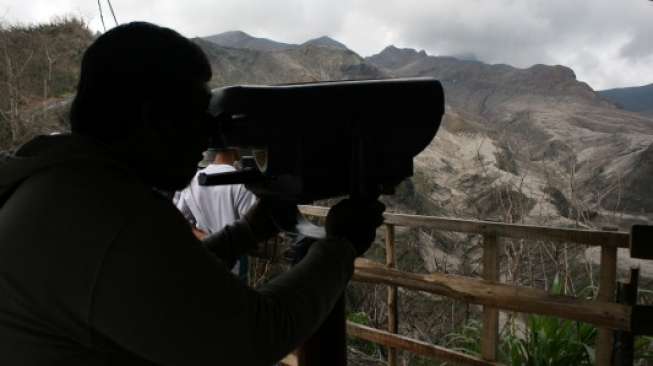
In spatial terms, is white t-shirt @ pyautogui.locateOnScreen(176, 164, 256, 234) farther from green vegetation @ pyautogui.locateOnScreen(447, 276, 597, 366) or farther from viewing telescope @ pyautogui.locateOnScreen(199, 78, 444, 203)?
green vegetation @ pyautogui.locateOnScreen(447, 276, 597, 366)

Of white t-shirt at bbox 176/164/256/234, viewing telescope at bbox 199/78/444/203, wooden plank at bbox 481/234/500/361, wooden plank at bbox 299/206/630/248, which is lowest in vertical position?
wooden plank at bbox 481/234/500/361

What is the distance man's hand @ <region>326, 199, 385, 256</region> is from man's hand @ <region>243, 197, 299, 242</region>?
0.55ft

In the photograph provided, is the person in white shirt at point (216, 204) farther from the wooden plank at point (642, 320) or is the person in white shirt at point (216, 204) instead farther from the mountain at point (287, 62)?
the mountain at point (287, 62)

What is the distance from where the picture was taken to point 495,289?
199 cm

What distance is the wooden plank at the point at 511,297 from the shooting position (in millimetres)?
1741

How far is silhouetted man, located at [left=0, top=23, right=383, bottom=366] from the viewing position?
0.51m

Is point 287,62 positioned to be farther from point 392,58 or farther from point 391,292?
point 391,292

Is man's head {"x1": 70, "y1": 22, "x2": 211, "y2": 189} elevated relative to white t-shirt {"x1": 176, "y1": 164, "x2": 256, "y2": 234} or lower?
elevated

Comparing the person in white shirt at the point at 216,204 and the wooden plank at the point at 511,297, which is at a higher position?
the person in white shirt at the point at 216,204

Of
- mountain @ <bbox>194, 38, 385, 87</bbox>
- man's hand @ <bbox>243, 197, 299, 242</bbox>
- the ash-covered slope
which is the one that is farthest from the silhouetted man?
mountain @ <bbox>194, 38, 385, 87</bbox>

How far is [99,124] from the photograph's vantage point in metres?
0.64

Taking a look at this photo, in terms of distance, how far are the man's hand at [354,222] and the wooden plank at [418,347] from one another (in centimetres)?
163

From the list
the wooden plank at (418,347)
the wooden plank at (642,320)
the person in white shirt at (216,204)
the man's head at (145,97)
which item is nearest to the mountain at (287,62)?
the person in white shirt at (216,204)

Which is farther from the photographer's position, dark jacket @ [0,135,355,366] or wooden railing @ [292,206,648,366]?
wooden railing @ [292,206,648,366]
